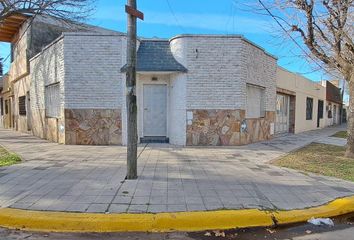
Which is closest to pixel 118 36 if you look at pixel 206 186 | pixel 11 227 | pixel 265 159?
pixel 265 159

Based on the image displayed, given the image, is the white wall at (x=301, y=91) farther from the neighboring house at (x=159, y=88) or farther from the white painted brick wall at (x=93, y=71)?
the white painted brick wall at (x=93, y=71)

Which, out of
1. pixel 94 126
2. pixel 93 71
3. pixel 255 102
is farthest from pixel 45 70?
pixel 255 102

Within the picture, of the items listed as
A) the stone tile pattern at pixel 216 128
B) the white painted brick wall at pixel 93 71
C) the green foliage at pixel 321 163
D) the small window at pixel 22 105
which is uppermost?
the white painted brick wall at pixel 93 71

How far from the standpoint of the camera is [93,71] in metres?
12.9

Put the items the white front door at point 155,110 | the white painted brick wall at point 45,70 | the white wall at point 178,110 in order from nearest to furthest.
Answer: the white wall at point 178,110 < the white painted brick wall at point 45,70 < the white front door at point 155,110

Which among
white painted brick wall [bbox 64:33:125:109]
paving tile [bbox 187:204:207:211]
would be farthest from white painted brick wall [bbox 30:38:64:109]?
paving tile [bbox 187:204:207:211]

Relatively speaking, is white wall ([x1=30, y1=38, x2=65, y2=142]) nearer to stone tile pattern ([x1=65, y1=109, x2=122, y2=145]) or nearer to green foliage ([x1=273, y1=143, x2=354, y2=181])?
stone tile pattern ([x1=65, y1=109, x2=122, y2=145])

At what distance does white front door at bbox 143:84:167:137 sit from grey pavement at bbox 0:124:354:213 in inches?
135

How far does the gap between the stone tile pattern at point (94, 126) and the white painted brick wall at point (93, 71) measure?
0.79 ft

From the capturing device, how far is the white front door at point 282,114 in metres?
19.7

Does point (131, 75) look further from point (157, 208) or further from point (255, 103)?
point (255, 103)

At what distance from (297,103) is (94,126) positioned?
15046 mm

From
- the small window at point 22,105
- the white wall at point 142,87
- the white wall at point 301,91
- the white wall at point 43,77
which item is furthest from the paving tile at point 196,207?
the small window at point 22,105

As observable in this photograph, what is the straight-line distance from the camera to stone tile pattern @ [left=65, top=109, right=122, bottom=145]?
1294 cm
